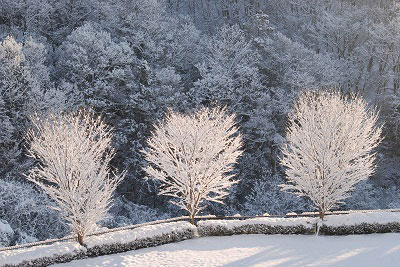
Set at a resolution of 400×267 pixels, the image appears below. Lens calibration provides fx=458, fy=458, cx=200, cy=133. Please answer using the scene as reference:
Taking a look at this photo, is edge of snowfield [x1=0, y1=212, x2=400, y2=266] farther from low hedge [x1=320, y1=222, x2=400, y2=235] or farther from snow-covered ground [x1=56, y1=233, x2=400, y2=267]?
snow-covered ground [x1=56, y1=233, x2=400, y2=267]

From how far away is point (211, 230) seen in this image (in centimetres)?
2000

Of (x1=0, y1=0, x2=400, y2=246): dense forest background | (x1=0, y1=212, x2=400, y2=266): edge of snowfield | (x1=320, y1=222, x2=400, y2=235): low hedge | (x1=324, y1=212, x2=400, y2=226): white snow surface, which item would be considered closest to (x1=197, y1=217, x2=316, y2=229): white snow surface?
(x1=0, y1=212, x2=400, y2=266): edge of snowfield

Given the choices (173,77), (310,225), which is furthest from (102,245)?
(173,77)

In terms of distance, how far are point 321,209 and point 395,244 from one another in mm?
3343

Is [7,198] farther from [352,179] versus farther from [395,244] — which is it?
[395,244]

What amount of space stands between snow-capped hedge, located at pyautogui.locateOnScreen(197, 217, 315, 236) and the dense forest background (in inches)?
468

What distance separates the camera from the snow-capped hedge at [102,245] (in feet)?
55.0

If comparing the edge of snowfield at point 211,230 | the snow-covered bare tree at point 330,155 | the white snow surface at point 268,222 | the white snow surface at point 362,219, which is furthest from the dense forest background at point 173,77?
the white snow surface at point 362,219

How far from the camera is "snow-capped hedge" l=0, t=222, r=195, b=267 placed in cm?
1675

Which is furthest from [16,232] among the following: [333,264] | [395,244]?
[395,244]

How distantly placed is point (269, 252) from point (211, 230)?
10.5 ft

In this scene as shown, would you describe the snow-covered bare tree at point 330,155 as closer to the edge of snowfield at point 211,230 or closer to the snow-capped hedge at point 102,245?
the edge of snowfield at point 211,230

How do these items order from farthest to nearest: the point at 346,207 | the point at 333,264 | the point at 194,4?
1. the point at 194,4
2. the point at 346,207
3. the point at 333,264

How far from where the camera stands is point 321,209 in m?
20.3
